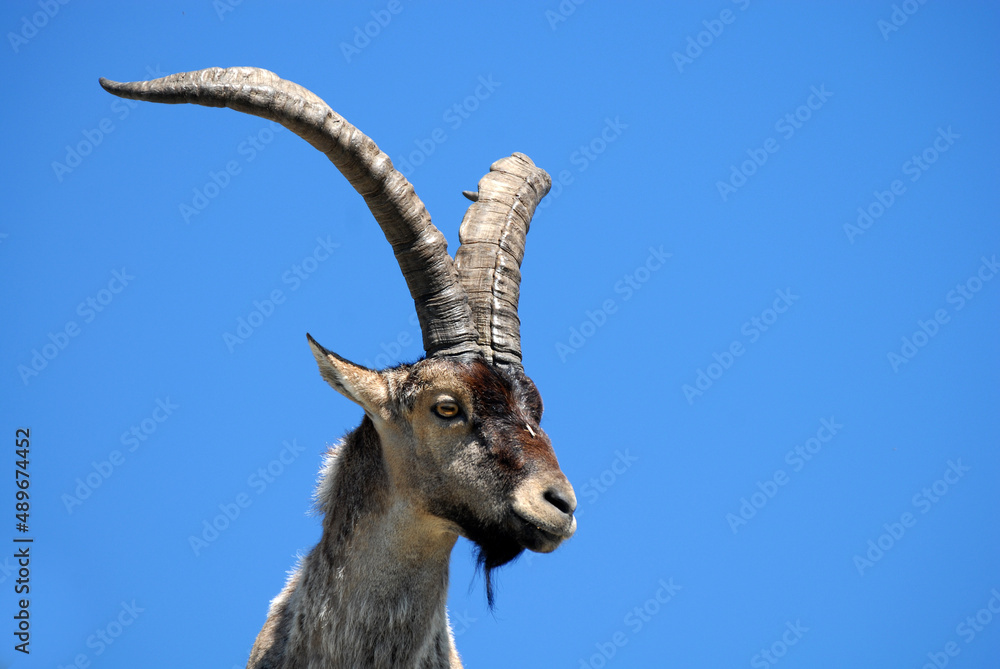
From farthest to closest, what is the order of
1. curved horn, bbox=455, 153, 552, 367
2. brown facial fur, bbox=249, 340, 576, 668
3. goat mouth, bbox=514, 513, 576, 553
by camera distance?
curved horn, bbox=455, 153, 552, 367 < brown facial fur, bbox=249, 340, 576, 668 < goat mouth, bbox=514, 513, 576, 553

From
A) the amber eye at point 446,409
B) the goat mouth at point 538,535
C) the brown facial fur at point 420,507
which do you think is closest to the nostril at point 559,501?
the brown facial fur at point 420,507

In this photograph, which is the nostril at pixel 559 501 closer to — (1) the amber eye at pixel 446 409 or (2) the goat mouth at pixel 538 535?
(2) the goat mouth at pixel 538 535

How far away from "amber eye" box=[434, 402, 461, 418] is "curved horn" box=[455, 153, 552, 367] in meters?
0.78

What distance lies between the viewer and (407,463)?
8375 mm

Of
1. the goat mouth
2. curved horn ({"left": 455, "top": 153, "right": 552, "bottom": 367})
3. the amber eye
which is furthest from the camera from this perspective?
curved horn ({"left": 455, "top": 153, "right": 552, "bottom": 367})

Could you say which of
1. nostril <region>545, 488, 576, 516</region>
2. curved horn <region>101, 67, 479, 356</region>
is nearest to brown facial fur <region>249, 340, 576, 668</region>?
nostril <region>545, 488, 576, 516</region>

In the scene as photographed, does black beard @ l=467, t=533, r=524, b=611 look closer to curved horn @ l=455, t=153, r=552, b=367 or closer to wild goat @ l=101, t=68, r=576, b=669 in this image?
wild goat @ l=101, t=68, r=576, b=669

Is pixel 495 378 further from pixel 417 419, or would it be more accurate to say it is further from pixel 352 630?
pixel 352 630

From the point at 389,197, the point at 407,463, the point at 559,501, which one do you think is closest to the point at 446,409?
the point at 407,463

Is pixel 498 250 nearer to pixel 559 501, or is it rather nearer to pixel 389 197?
pixel 389 197

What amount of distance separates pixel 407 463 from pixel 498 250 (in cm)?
232

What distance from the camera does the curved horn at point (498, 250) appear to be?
30.1 feet

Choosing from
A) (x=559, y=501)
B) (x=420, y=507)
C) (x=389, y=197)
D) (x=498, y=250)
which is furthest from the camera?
(x=498, y=250)

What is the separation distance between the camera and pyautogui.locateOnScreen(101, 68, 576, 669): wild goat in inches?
319
